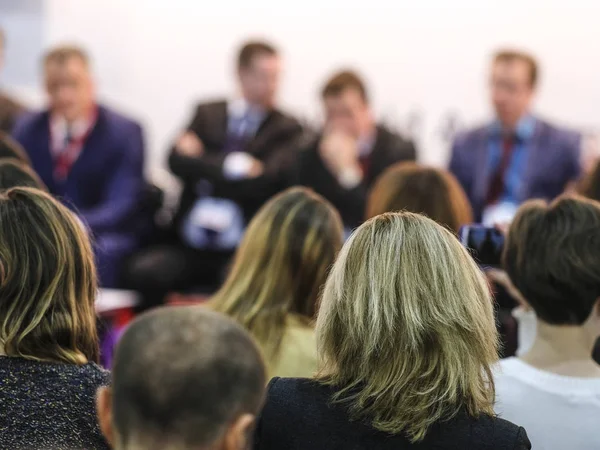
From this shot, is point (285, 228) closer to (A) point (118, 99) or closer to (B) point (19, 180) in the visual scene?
(B) point (19, 180)

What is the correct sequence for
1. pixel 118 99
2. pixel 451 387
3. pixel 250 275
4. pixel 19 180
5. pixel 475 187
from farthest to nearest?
pixel 118 99 < pixel 475 187 < pixel 19 180 < pixel 250 275 < pixel 451 387

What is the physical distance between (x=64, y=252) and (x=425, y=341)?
0.75 metres

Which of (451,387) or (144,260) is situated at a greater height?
(451,387)

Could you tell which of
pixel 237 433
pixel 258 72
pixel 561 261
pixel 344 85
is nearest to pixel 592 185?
pixel 561 261

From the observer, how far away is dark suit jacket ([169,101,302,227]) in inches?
179

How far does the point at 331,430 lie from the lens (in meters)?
1.54

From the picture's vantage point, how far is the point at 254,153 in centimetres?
467

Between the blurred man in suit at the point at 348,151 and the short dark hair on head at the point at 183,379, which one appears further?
the blurred man in suit at the point at 348,151

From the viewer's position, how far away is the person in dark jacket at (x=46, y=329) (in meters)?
1.65

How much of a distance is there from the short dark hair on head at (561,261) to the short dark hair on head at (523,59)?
254 cm

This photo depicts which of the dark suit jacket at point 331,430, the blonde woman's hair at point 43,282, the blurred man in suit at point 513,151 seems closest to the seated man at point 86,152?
the blurred man in suit at point 513,151

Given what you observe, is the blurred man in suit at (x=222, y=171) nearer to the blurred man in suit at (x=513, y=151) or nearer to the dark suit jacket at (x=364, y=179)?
the dark suit jacket at (x=364, y=179)

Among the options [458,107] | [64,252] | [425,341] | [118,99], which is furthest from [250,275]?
[118,99]

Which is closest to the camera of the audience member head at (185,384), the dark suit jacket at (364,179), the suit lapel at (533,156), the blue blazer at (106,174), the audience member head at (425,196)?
the audience member head at (185,384)
